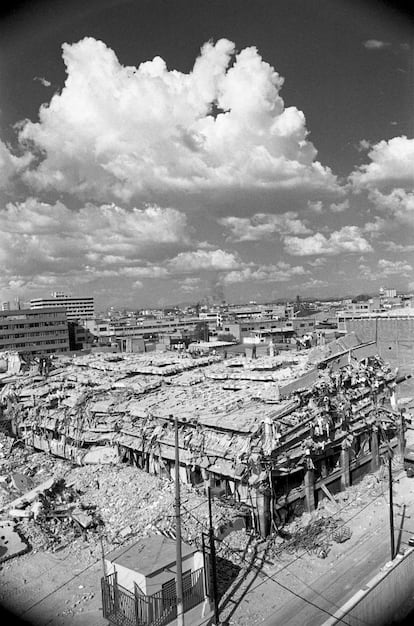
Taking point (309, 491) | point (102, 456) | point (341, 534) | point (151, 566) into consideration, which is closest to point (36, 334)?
point (102, 456)

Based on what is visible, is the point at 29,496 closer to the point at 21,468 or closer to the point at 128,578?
the point at 21,468

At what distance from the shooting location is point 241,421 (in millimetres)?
11555

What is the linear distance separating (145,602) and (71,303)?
12145cm

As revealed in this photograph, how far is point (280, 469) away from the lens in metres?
10.1

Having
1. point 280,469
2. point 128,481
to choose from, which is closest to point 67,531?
point 128,481

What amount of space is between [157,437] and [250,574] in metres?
4.86

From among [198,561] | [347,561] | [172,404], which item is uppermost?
[172,404]

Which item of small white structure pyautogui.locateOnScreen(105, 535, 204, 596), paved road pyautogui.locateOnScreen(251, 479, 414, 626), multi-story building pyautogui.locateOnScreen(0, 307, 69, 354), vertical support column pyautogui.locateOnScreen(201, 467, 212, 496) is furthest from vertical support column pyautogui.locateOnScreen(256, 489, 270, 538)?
multi-story building pyautogui.locateOnScreen(0, 307, 69, 354)

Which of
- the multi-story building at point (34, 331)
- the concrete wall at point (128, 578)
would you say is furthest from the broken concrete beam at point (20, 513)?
the multi-story building at point (34, 331)

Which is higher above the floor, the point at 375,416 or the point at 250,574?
the point at 375,416

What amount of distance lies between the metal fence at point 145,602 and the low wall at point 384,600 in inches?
81.4

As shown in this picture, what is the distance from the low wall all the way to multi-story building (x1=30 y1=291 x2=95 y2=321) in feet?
378

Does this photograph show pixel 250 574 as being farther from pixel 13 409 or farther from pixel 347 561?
pixel 13 409

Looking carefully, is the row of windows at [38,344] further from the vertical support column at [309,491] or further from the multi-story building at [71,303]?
the multi-story building at [71,303]
